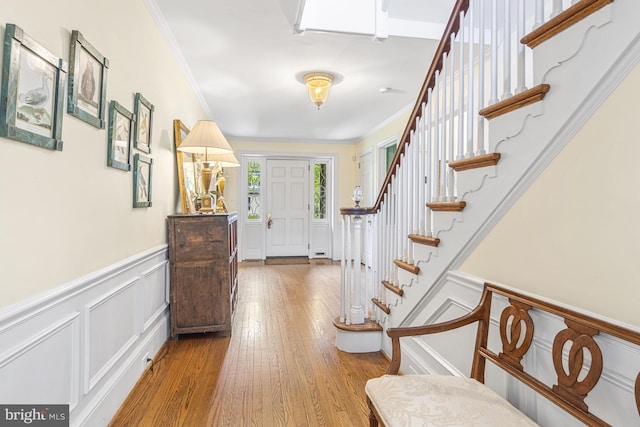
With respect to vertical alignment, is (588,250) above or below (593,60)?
below

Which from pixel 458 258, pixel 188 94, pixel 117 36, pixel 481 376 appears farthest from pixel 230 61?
pixel 481 376

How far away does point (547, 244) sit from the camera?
1.25 metres

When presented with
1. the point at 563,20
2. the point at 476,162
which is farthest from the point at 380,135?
the point at 563,20

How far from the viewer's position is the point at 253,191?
6.40 metres

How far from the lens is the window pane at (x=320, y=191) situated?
666 cm

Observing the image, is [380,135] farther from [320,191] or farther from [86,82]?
[86,82]

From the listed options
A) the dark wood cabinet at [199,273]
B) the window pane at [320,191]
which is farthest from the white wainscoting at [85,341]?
the window pane at [320,191]

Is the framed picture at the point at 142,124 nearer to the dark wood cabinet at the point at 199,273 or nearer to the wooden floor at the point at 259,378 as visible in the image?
the dark wood cabinet at the point at 199,273

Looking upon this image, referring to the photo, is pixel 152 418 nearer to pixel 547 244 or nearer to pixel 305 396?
pixel 305 396

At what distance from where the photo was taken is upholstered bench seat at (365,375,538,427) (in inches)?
41.1

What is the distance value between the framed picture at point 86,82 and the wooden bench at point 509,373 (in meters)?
1.60

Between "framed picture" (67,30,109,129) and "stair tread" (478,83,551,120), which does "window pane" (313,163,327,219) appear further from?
"stair tread" (478,83,551,120)

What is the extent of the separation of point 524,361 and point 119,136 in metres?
2.15

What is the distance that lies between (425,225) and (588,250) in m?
0.82
